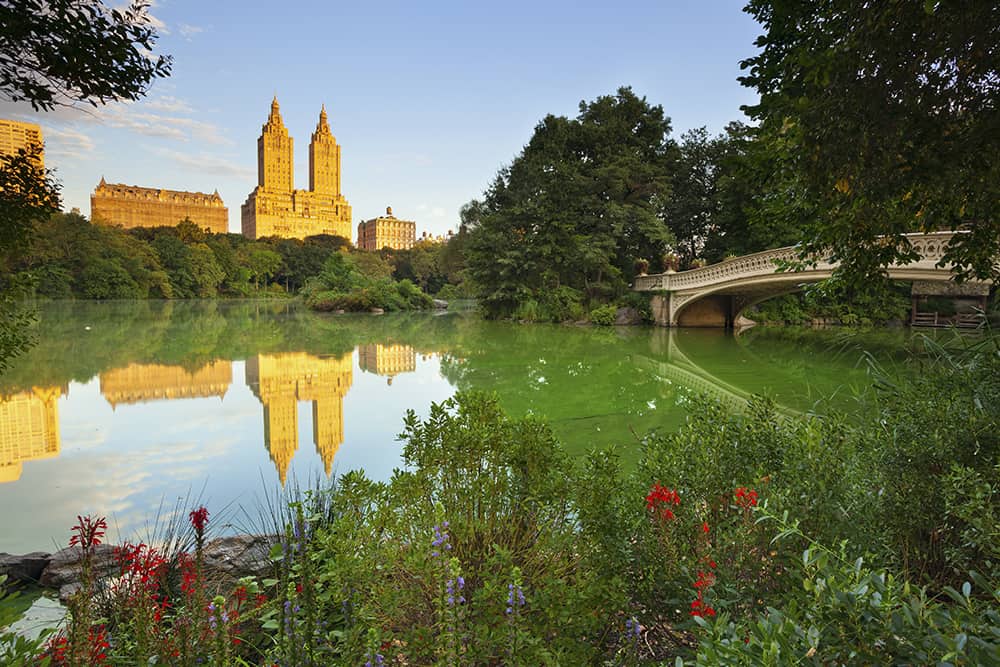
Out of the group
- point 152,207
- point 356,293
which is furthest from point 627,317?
point 152,207

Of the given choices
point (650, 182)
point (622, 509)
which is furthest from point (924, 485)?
point (650, 182)

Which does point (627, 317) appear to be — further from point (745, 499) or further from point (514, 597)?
point (514, 597)

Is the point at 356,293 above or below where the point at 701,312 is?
above

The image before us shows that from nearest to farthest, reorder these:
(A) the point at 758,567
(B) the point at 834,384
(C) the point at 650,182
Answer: (A) the point at 758,567 → (B) the point at 834,384 → (C) the point at 650,182

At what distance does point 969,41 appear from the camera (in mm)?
2350

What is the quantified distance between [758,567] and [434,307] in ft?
114

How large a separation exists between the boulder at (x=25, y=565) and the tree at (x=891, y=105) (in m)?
4.18

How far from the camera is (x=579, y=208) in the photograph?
72.9 ft

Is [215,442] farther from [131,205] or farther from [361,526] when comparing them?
[131,205]

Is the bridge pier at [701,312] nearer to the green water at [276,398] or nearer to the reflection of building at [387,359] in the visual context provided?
the green water at [276,398]

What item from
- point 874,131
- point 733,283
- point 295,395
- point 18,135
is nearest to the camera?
point 874,131

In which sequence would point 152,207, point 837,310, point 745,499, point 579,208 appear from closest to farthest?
point 745,499, point 579,208, point 837,310, point 152,207

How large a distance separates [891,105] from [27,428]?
24.5ft

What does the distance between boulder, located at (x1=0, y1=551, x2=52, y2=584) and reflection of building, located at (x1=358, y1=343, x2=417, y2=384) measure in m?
5.93
